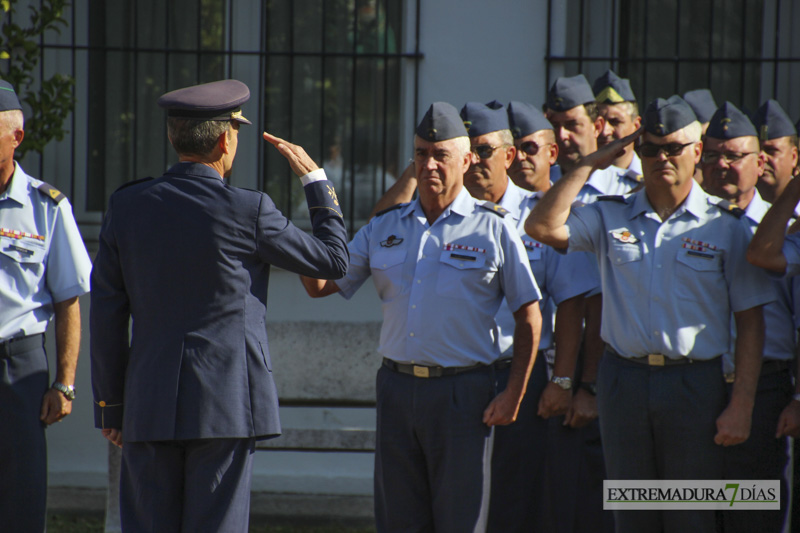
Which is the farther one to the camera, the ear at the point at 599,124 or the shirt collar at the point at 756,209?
the ear at the point at 599,124

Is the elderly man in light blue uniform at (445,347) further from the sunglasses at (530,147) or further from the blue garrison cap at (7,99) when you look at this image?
the blue garrison cap at (7,99)

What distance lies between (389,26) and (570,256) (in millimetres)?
2410

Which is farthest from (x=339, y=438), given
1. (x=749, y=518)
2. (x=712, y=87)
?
(x=712, y=87)

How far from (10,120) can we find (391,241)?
145 centimetres

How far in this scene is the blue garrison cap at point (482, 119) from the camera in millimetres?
3922

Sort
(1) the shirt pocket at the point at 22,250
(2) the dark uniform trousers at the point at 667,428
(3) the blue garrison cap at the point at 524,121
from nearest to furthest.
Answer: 1. (2) the dark uniform trousers at the point at 667,428
2. (1) the shirt pocket at the point at 22,250
3. (3) the blue garrison cap at the point at 524,121

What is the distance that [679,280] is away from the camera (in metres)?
3.40

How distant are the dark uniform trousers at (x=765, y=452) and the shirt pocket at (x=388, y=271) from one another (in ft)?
4.30

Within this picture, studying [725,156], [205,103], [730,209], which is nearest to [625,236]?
[730,209]

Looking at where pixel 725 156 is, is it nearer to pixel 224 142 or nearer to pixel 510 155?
pixel 510 155

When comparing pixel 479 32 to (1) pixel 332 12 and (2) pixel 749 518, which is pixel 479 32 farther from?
(2) pixel 749 518

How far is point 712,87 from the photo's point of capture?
586 centimetres

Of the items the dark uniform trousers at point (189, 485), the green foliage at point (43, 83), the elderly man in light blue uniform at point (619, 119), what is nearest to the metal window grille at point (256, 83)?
the green foliage at point (43, 83)

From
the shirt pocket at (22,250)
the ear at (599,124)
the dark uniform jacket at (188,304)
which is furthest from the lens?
the ear at (599,124)
